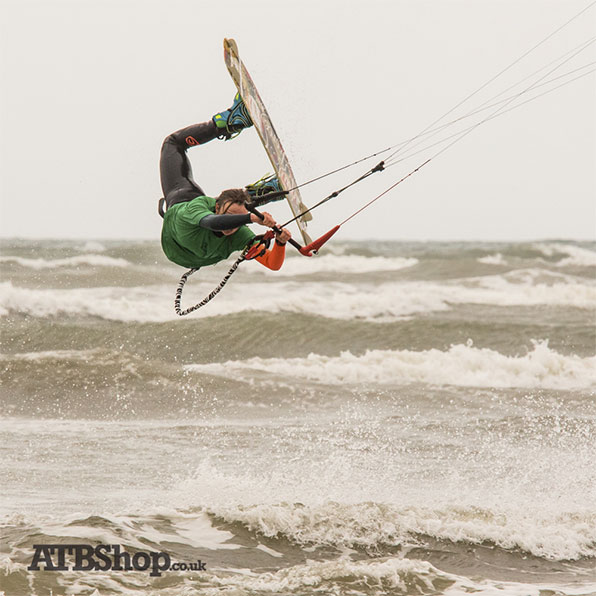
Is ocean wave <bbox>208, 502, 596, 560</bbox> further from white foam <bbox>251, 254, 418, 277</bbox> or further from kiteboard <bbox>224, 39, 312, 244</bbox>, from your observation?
white foam <bbox>251, 254, 418, 277</bbox>

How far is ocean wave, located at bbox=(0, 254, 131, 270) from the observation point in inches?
1094

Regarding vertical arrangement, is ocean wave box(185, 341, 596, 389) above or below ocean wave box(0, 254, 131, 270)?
below

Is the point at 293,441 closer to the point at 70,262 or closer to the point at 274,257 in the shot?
the point at 274,257

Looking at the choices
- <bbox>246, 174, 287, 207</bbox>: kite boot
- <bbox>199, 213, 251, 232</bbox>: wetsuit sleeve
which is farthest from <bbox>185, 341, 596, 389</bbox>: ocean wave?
<bbox>199, 213, 251, 232</bbox>: wetsuit sleeve

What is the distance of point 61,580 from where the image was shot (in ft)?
20.4

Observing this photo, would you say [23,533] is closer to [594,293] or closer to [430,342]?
[430,342]

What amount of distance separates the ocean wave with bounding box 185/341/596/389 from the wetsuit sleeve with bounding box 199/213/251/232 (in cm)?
1056

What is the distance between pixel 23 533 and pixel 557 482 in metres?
5.84

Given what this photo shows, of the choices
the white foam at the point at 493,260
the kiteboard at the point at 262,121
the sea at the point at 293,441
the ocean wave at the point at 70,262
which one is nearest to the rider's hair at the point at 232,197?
the kiteboard at the point at 262,121

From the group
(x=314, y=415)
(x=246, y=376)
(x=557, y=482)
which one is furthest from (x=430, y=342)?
(x=557, y=482)

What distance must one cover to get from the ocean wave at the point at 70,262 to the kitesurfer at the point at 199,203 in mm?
22344

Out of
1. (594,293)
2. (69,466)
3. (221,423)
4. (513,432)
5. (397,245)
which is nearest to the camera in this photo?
(69,466)

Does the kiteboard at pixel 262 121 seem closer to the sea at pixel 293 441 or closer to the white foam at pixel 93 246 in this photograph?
the sea at pixel 293 441

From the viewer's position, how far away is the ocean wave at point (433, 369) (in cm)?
1566
